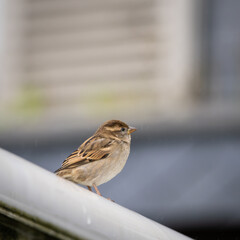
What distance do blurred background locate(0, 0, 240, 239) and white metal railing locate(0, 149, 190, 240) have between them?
4.86 m

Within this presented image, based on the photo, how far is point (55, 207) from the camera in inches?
50.5

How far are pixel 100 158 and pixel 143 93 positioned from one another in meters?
5.04

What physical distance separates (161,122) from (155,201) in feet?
2.88

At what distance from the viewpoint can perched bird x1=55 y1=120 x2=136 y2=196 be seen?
361 cm

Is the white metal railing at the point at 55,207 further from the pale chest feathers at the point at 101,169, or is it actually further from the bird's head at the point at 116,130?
the bird's head at the point at 116,130

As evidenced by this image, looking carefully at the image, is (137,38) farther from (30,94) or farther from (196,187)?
(196,187)

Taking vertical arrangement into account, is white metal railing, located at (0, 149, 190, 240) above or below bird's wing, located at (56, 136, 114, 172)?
above

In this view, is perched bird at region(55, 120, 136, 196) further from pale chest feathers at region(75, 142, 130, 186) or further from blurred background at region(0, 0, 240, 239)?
blurred background at region(0, 0, 240, 239)

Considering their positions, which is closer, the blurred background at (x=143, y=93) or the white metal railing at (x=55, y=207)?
the white metal railing at (x=55, y=207)

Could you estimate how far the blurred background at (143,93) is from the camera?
6.64 metres

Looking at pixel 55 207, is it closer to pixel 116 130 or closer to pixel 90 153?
pixel 90 153

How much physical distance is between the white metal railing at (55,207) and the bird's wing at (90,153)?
2102 millimetres

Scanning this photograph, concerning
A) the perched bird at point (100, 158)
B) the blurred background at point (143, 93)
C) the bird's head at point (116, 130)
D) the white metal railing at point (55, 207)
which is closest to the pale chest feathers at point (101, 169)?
the perched bird at point (100, 158)

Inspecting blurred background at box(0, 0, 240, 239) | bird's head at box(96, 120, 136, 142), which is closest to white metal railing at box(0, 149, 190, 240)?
bird's head at box(96, 120, 136, 142)
